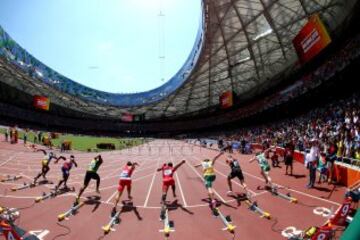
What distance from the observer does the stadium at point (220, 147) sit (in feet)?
35.3

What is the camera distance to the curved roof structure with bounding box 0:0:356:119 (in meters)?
35.3

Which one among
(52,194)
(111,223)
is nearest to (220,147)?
(52,194)

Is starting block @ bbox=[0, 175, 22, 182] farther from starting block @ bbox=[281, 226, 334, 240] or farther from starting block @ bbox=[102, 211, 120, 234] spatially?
starting block @ bbox=[281, 226, 334, 240]

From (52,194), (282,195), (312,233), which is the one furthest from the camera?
(52,194)

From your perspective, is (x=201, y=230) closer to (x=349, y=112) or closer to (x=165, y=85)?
(x=349, y=112)

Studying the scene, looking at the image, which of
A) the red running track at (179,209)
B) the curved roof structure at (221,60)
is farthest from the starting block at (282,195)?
the curved roof structure at (221,60)

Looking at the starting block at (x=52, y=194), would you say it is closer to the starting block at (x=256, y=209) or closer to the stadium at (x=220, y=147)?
the stadium at (x=220, y=147)

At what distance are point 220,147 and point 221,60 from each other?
17428 millimetres

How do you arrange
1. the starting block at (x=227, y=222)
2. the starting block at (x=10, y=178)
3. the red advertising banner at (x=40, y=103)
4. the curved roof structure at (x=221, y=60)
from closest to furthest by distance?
1. the starting block at (x=227, y=222)
2. the starting block at (x=10, y=178)
3. the curved roof structure at (x=221, y=60)
4. the red advertising banner at (x=40, y=103)

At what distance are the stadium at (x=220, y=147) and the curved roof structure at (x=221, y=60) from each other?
0.22 meters

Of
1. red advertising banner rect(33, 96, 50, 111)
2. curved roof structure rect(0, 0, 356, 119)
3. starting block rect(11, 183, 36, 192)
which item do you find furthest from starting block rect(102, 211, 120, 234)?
red advertising banner rect(33, 96, 50, 111)

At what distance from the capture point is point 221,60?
1989 inches

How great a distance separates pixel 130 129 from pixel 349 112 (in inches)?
3187

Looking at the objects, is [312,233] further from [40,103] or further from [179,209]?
[40,103]
